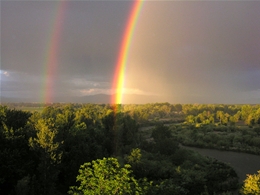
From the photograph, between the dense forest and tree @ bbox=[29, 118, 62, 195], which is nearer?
the dense forest

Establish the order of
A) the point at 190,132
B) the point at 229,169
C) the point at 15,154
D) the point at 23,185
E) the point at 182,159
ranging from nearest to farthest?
the point at 23,185, the point at 15,154, the point at 229,169, the point at 182,159, the point at 190,132

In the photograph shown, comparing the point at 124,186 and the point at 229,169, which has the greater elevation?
the point at 124,186

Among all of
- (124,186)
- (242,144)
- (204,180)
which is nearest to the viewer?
(124,186)

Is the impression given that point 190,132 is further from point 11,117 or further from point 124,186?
point 124,186

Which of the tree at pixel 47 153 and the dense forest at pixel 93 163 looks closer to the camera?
the dense forest at pixel 93 163

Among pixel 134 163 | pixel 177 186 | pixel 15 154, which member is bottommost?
pixel 177 186

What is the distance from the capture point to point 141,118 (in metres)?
80.8

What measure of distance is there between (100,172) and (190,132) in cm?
5137

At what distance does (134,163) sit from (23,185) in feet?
42.4

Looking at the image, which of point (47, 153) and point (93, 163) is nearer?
point (93, 163)

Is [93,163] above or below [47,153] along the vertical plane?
above

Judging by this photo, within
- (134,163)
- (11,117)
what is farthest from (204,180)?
(11,117)

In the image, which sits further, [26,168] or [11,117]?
[11,117]

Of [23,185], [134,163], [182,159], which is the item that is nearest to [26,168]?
[23,185]
